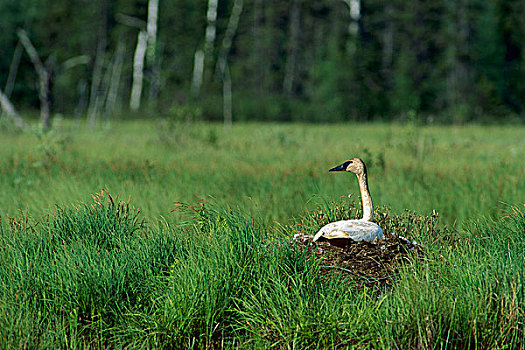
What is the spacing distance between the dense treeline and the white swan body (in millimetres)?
25313

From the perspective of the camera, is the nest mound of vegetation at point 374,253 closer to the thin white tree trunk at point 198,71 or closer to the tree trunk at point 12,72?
the tree trunk at point 12,72

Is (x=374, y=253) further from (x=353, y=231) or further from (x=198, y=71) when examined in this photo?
(x=198, y=71)

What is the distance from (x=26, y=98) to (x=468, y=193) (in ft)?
122

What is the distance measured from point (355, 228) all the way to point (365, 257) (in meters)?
0.24

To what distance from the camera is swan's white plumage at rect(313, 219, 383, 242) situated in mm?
3916

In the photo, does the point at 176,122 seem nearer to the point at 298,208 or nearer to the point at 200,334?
the point at 298,208

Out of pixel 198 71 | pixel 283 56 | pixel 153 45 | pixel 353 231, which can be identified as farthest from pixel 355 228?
pixel 283 56

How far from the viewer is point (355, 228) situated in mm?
3949

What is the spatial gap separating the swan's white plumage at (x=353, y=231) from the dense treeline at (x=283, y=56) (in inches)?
1000

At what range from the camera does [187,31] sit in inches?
1510

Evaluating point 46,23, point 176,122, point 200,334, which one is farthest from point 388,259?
point 46,23

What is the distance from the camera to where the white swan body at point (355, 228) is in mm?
3922

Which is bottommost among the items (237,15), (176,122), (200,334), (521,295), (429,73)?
(200,334)

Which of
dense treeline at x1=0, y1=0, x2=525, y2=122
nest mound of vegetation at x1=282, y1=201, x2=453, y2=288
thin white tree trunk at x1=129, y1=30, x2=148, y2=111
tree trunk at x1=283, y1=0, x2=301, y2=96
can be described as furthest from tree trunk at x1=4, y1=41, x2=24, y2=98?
nest mound of vegetation at x1=282, y1=201, x2=453, y2=288
